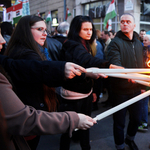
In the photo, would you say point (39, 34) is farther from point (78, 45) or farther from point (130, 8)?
point (130, 8)

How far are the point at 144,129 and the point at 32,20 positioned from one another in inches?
116

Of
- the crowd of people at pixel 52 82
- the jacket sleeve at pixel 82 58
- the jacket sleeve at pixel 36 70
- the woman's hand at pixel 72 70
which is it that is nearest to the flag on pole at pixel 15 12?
the crowd of people at pixel 52 82

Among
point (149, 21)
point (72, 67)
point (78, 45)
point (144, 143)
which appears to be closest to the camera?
point (72, 67)

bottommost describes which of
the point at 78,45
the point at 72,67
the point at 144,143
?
the point at 144,143

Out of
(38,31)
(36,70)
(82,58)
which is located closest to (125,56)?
(82,58)

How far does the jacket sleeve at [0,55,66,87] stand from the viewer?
1.24 meters

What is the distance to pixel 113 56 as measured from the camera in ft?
8.02

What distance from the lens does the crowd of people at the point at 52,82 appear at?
94 centimetres

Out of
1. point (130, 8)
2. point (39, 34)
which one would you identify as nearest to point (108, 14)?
point (130, 8)

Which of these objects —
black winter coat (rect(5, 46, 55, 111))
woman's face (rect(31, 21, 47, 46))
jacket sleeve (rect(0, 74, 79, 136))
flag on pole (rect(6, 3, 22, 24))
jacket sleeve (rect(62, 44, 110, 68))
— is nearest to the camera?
jacket sleeve (rect(0, 74, 79, 136))

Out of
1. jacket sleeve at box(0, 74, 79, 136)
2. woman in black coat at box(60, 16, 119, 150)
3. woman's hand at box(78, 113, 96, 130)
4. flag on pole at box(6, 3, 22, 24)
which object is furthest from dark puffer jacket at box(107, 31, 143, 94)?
flag on pole at box(6, 3, 22, 24)

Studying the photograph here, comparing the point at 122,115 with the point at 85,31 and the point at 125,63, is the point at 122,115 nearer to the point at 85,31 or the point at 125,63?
the point at 125,63

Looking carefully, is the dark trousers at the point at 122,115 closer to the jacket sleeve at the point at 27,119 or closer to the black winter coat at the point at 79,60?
the black winter coat at the point at 79,60

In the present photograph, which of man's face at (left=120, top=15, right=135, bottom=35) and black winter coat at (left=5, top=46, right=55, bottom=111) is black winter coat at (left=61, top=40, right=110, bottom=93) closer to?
black winter coat at (left=5, top=46, right=55, bottom=111)
